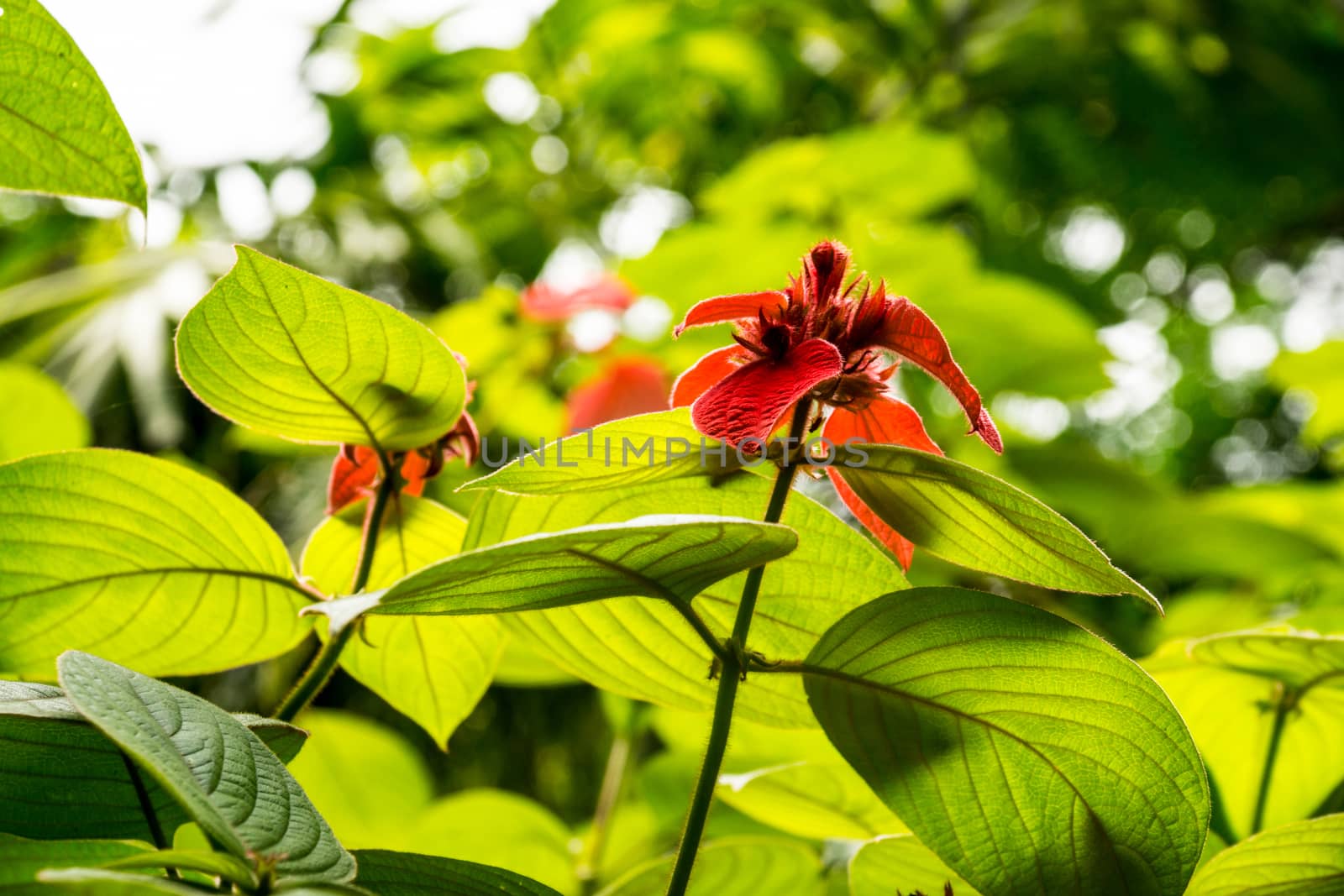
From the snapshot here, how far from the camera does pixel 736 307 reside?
1.12ft

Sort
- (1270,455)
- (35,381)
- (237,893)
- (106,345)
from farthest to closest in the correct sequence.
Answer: (1270,455) → (106,345) → (35,381) → (237,893)

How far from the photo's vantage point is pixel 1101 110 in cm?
146

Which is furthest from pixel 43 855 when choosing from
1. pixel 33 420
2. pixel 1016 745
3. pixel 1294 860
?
pixel 33 420

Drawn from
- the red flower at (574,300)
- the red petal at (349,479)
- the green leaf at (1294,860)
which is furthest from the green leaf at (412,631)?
the red flower at (574,300)

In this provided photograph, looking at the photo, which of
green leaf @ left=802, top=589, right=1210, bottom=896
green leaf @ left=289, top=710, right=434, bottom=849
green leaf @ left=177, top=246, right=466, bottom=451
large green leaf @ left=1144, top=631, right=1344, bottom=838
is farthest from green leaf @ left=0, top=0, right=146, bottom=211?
green leaf @ left=289, top=710, right=434, bottom=849

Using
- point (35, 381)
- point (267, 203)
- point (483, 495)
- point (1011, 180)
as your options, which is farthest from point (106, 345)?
point (1011, 180)

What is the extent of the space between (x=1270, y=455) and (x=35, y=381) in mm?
2871

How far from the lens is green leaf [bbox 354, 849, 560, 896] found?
0.29 metres

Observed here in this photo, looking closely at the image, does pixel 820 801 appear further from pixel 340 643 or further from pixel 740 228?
pixel 740 228

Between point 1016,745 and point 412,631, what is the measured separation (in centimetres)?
22

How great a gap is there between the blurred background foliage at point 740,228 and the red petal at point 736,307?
263 mm

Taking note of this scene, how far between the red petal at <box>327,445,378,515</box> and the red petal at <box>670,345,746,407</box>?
124mm

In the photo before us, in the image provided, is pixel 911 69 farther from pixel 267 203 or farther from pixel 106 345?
pixel 106 345

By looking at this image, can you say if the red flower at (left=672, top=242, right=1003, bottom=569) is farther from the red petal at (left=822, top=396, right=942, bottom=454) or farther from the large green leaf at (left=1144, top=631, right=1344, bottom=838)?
the large green leaf at (left=1144, top=631, right=1344, bottom=838)
